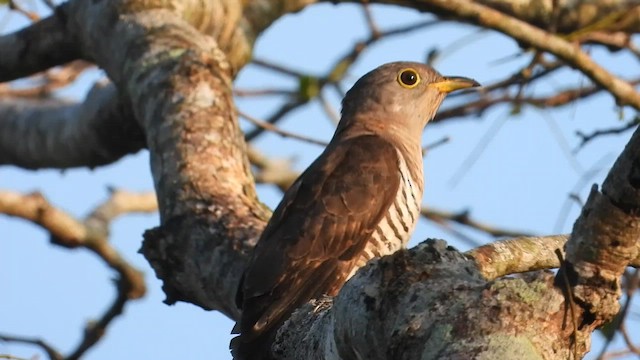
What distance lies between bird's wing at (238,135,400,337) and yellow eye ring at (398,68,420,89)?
2.53 feet

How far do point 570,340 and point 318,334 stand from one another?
32.2 inches

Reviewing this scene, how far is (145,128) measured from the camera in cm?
480

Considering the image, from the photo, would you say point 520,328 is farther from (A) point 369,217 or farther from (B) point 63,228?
(B) point 63,228

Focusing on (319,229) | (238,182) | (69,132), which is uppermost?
(69,132)

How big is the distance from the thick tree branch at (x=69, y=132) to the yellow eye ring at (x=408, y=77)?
1339 mm

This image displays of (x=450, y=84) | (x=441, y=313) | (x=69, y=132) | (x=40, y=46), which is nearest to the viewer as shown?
(x=441, y=313)

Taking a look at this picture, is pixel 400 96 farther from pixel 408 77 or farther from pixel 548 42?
pixel 548 42

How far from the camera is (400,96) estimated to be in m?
5.76

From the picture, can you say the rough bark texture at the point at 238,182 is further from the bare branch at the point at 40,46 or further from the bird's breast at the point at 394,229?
the bird's breast at the point at 394,229

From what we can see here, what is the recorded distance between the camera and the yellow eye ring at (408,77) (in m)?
5.82

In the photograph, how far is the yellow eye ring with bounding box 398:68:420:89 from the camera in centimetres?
582

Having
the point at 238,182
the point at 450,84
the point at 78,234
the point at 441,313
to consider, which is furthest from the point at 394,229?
the point at 441,313

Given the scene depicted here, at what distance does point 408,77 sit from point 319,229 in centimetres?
149

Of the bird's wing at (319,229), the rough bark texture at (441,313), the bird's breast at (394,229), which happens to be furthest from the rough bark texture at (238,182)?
the bird's breast at (394,229)
